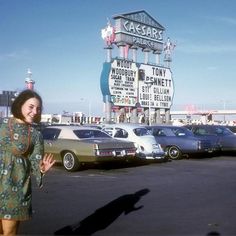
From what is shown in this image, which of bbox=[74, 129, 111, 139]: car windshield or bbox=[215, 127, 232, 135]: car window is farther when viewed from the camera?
bbox=[215, 127, 232, 135]: car window

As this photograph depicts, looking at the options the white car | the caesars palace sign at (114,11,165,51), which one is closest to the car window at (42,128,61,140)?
the white car

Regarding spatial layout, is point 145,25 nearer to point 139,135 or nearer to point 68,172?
point 139,135

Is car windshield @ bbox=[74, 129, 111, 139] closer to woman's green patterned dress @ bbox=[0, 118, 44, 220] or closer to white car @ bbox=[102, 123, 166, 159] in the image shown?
white car @ bbox=[102, 123, 166, 159]

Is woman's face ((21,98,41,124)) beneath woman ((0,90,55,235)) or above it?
above

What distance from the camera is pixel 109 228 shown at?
6.34 m

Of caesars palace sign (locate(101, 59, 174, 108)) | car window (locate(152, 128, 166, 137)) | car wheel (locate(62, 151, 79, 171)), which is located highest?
caesars palace sign (locate(101, 59, 174, 108))

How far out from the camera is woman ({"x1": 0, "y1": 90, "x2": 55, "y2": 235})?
3625 millimetres

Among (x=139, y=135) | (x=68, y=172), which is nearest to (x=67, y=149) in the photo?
(x=68, y=172)

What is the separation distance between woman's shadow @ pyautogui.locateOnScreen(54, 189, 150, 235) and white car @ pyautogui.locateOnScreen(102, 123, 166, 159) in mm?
7435

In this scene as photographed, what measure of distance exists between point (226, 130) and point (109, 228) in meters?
16.9

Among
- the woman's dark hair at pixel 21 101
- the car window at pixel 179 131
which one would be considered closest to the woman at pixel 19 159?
the woman's dark hair at pixel 21 101

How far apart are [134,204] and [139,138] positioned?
28.7 ft

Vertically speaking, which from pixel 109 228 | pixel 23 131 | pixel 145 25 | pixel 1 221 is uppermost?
pixel 145 25

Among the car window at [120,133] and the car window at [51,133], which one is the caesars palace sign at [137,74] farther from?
the car window at [51,133]
